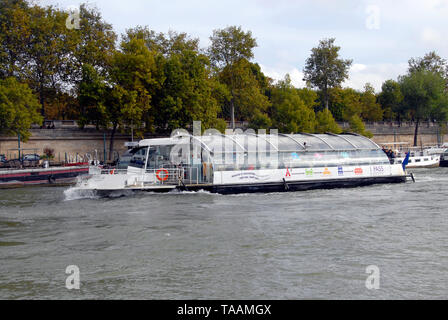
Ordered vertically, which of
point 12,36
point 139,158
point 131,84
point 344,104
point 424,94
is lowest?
point 139,158

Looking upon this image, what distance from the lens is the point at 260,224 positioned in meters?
17.5

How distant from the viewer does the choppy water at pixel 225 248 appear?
10.6 m

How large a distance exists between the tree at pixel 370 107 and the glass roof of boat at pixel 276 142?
50.9 metres

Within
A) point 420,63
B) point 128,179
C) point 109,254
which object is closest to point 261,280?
point 109,254

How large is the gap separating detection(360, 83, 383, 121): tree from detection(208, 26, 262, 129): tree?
2870cm

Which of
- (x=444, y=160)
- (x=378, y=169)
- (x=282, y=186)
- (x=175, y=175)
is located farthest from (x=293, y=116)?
(x=175, y=175)

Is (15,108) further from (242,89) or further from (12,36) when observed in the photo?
(242,89)

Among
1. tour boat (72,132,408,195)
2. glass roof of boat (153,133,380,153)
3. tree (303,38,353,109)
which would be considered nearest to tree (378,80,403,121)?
tree (303,38,353,109)

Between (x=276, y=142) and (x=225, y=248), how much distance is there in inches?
597

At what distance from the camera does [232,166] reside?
26.8 metres

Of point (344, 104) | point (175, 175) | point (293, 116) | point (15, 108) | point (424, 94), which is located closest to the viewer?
point (175, 175)

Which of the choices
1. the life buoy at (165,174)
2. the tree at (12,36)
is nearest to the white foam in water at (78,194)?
the life buoy at (165,174)

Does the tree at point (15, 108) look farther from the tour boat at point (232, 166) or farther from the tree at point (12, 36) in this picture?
the tour boat at point (232, 166)
